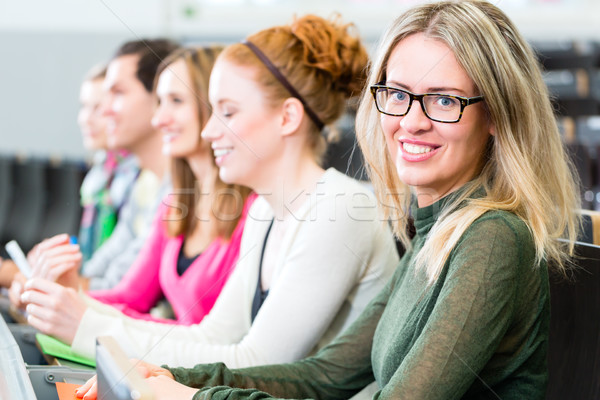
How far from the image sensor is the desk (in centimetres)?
83

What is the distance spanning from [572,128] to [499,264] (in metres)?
3.59

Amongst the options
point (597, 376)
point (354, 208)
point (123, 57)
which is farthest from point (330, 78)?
point (123, 57)

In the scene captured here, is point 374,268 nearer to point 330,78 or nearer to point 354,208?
point 354,208

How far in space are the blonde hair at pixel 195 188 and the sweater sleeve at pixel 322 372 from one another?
2.01 feet

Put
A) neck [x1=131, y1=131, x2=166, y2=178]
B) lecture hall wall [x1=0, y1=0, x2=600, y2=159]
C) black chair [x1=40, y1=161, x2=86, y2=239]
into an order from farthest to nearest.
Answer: lecture hall wall [x1=0, y1=0, x2=600, y2=159] → black chair [x1=40, y1=161, x2=86, y2=239] → neck [x1=131, y1=131, x2=166, y2=178]

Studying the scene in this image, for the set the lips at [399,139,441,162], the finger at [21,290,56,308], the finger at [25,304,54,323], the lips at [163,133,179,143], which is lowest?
the finger at [25,304,54,323]

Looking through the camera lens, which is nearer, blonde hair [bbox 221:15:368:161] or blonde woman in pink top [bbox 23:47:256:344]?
blonde hair [bbox 221:15:368:161]

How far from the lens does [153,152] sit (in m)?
2.43

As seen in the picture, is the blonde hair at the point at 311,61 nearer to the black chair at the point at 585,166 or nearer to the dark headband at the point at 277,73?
the dark headband at the point at 277,73

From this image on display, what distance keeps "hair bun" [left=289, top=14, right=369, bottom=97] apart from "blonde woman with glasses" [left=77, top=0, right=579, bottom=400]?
0.35 m

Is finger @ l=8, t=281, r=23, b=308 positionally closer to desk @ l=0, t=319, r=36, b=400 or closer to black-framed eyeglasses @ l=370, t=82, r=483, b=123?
desk @ l=0, t=319, r=36, b=400

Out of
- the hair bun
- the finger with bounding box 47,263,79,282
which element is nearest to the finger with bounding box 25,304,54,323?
the finger with bounding box 47,263,79,282

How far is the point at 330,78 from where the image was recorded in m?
1.50

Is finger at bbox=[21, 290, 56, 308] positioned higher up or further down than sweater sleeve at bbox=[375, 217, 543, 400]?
further down
